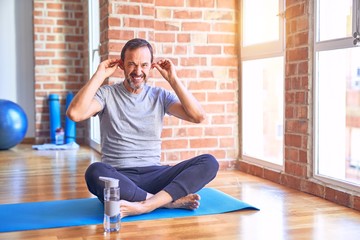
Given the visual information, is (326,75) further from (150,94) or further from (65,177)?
(65,177)

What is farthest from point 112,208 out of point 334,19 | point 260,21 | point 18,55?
point 18,55

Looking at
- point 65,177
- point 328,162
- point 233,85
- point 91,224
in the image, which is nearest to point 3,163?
point 65,177

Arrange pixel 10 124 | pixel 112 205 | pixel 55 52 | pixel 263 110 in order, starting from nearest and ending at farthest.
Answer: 1. pixel 112 205
2. pixel 263 110
3. pixel 10 124
4. pixel 55 52

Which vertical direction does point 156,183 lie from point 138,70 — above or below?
below

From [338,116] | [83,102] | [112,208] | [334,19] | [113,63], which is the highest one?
[334,19]

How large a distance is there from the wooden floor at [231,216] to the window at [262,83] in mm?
272

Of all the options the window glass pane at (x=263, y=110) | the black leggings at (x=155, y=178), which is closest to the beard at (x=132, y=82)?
the black leggings at (x=155, y=178)

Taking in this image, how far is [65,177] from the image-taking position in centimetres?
404

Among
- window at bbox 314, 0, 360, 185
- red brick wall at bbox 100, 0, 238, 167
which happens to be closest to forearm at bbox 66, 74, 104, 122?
red brick wall at bbox 100, 0, 238, 167

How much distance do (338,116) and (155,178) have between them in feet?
4.00

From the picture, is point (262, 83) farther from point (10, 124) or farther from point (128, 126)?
point (10, 124)

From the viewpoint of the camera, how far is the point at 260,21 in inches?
159

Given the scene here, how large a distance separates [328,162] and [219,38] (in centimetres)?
145

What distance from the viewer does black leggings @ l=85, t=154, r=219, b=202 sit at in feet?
8.84
